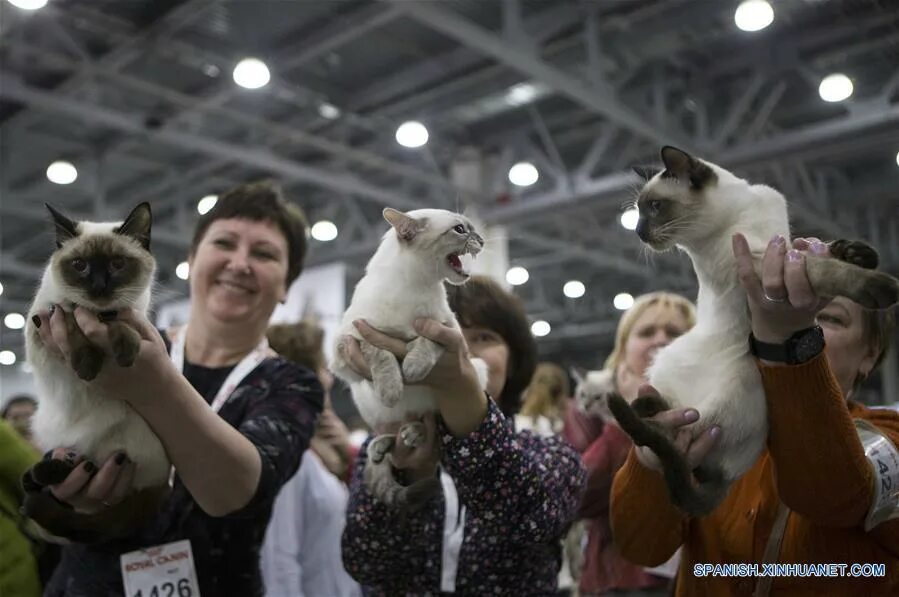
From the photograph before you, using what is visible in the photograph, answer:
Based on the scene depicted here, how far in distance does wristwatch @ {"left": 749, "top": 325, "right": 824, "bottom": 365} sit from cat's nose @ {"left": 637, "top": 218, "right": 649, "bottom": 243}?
0.29 m

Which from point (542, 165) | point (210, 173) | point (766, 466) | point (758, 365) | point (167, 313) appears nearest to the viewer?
point (758, 365)

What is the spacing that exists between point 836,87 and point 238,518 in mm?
2658

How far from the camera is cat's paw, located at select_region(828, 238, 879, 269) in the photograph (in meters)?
1.16

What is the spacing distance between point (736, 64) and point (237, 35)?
3.50m

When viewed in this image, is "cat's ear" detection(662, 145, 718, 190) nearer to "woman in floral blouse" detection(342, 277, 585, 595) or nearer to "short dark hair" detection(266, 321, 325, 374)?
"woman in floral blouse" detection(342, 277, 585, 595)

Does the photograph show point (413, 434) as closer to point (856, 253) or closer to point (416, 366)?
point (416, 366)

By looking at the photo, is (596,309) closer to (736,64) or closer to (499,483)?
(736,64)

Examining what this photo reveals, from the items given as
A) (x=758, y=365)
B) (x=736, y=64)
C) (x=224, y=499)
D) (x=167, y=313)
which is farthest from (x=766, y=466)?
(x=167, y=313)

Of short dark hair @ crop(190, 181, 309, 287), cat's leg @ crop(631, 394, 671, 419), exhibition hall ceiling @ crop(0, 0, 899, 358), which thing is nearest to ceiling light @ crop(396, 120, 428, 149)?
exhibition hall ceiling @ crop(0, 0, 899, 358)

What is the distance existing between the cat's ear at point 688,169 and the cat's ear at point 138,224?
100 cm

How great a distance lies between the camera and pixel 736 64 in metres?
3.86

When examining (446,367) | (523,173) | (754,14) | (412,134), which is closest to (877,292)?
(446,367)

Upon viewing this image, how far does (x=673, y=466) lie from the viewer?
1233mm

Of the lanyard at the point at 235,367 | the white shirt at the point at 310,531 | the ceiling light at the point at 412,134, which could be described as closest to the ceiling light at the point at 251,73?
the ceiling light at the point at 412,134
